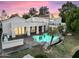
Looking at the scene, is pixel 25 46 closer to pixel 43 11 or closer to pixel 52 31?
pixel 52 31

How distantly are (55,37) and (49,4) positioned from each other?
17.8 inches

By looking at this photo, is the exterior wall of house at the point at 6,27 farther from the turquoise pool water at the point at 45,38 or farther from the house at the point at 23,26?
the turquoise pool water at the point at 45,38

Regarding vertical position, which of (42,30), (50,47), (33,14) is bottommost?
(50,47)

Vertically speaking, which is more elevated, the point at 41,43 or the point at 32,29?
the point at 32,29

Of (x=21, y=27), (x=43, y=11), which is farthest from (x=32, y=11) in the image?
(x=21, y=27)

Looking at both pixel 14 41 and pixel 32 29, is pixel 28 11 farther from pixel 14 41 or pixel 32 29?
pixel 14 41

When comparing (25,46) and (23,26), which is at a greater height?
(23,26)

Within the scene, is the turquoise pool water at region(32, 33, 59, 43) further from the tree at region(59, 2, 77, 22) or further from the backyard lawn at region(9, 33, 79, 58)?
the tree at region(59, 2, 77, 22)

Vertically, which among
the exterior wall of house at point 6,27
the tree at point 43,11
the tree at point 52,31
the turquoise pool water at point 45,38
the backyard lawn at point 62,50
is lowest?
the backyard lawn at point 62,50

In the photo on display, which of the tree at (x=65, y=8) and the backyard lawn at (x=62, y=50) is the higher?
the tree at (x=65, y=8)

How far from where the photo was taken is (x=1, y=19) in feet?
8.89

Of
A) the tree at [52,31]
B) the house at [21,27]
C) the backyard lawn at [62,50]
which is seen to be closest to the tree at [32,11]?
the house at [21,27]

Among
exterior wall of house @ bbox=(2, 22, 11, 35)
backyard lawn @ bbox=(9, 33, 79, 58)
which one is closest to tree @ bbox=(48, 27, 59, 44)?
backyard lawn @ bbox=(9, 33, 79, 58)

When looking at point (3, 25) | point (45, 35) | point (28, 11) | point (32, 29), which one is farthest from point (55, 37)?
point (3, 25)
